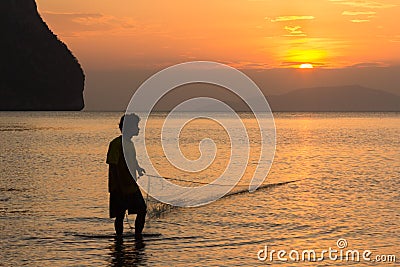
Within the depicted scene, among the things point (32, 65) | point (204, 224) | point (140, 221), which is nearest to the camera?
point (140, 221)

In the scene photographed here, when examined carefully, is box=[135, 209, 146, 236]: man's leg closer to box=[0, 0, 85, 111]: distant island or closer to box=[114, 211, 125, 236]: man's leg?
box=[114, 211, 125, 236]: man's leg

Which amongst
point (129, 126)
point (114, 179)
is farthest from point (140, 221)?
point (129, 126)

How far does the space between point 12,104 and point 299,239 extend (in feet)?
610

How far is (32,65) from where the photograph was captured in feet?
611

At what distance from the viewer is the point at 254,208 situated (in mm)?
19000

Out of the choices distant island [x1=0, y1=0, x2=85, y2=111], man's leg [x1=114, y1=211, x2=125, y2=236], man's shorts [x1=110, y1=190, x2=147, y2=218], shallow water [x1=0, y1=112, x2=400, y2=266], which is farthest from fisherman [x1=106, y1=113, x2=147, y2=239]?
distant island [x1=0, y1=0, x2=85, y2=111]

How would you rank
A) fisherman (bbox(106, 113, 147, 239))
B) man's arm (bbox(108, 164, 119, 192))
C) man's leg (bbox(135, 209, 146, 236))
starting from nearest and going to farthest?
fisherman (bbox(106, 113, 147, 239))
man's arm (bbox(108, 164, 119, 192))
man's leg (bbox(135, 209, 146, 236))

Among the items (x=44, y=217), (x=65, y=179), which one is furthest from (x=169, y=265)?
(x=65, y=179)

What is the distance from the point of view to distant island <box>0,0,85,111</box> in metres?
183

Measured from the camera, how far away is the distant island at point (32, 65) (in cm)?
18300

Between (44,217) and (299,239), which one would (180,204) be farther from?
(299,239)

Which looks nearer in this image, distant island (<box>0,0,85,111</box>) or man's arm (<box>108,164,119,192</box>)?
man's arm (<box>108,164,119,192</box>)

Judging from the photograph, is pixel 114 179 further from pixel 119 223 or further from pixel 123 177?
pixel 119 223

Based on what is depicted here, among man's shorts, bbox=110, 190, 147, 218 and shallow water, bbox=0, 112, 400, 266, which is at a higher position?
man's shorts, bbox=110, 190, 147, 218
